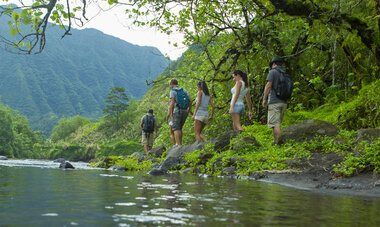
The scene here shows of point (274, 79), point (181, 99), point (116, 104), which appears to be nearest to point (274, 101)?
point (274, 79)

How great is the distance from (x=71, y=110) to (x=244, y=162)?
192 metres

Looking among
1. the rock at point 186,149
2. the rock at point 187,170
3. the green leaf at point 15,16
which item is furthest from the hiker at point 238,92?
the green leaf at point 15,16

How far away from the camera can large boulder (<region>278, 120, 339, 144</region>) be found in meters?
8.71

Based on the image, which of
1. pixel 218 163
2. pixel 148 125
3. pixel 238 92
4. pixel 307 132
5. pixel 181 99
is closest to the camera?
pixel 218 163

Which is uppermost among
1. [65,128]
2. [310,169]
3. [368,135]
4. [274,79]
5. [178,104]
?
[65,128]

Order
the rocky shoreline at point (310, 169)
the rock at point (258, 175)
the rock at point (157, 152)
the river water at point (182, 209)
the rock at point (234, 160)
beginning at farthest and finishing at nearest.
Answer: the rock at point (157, 152) → the rock at point (234, 160) → the rock at point (258, 175) → the rocky shoreline at point (310, 169) → the river water at point (182, 209)

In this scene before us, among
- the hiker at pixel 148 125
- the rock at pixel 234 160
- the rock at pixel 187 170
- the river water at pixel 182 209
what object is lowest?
the rock at pixel 187 170

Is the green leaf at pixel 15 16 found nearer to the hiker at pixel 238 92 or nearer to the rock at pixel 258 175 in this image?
the rock at pixel 258 175

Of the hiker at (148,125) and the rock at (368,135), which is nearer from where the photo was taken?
the rock at (368,135)

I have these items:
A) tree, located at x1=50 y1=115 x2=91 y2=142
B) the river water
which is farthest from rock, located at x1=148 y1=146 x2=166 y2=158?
tree, located at x1=50 y1=115 x2=91 y2=142

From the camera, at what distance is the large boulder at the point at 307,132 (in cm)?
871

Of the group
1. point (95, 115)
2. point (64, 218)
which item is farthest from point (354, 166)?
point (95, 115)

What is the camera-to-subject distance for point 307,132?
885cm

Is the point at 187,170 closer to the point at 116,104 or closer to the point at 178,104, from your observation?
the point at 178,104
